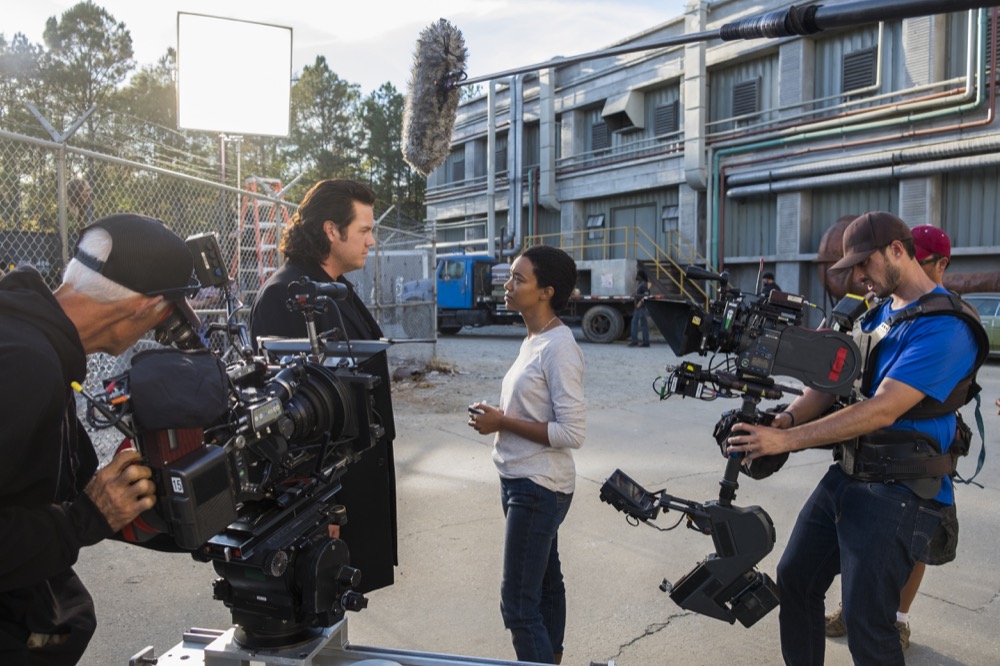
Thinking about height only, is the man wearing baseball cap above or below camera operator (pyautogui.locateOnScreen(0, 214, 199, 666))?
above

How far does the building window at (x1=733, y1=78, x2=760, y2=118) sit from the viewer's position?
21.4 m

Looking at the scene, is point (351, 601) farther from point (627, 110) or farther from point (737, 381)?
point (627, 110)

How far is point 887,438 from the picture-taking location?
258 centimetres

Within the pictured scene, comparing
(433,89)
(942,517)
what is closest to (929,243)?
(942,517)

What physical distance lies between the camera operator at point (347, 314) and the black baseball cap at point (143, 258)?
50 cm

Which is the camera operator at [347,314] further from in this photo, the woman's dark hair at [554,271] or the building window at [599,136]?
the building window at [599,136]

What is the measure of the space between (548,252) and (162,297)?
168cm

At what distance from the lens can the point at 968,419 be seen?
8562 millimetres

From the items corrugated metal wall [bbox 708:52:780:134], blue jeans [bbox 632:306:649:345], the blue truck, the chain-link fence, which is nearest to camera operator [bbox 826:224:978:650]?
the chain-link fence

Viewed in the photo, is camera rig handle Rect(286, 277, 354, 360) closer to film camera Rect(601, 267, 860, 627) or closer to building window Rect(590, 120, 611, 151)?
film camera Rect(601, 267, 860, 627)

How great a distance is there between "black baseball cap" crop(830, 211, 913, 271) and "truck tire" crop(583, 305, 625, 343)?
1670 cm

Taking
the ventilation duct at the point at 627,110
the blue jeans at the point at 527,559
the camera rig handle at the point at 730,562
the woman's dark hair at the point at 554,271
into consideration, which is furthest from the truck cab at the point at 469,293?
the camera rig handle at the point at 730,562

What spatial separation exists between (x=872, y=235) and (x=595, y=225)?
23.6 m

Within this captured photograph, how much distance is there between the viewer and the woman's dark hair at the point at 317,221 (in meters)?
2.83
